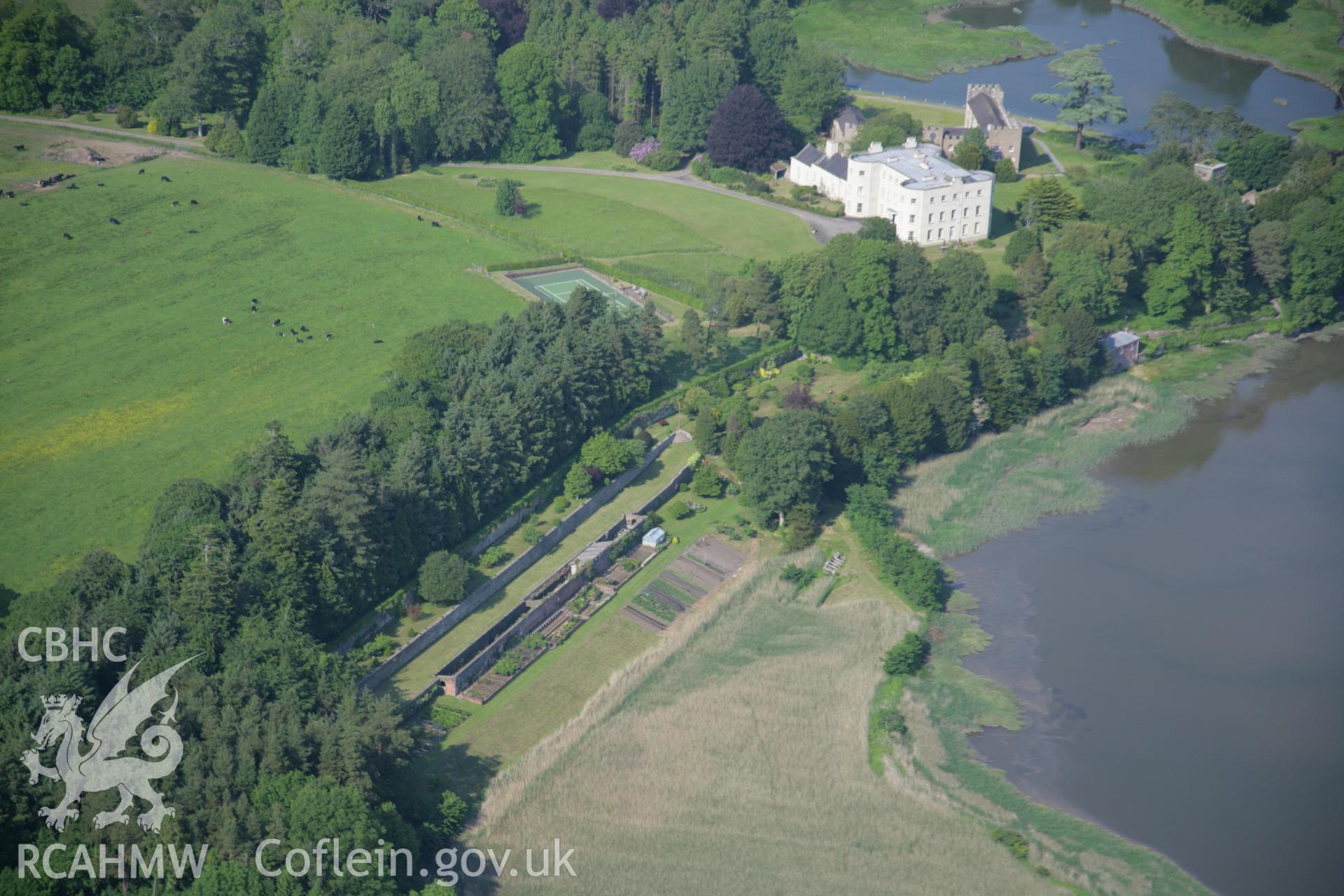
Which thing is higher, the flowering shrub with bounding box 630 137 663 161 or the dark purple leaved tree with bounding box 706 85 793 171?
the dark purple leaved tree with bounding box 706 85 793 171

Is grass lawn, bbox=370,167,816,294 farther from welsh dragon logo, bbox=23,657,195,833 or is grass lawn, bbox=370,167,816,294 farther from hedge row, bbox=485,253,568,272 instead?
welsh dragon logo, bbox=23,657,195,833

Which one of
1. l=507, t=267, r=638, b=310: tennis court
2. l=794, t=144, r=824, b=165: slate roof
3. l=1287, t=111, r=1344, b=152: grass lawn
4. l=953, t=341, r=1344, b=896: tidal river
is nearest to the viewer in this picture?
l=953, t=341, r=1344, b=896: tidal river

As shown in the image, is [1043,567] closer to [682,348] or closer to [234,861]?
[682,348]

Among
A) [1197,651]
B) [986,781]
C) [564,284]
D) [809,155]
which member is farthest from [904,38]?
[986,781]

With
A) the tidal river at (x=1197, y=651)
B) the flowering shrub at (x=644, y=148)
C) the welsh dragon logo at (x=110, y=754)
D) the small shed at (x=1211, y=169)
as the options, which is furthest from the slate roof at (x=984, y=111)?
the welsh dragon logo at (x=110, y=754)

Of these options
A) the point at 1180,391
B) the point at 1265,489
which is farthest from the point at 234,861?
the point at 1180,391

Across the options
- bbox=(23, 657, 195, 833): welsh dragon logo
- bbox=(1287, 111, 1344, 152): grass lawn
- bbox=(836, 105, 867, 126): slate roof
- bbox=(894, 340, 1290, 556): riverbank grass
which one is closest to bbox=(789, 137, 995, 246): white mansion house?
bbox=(836, 105, 867, 126): slate roof

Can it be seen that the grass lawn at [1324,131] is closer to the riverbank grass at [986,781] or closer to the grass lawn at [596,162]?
the grass lawn at [596,162]

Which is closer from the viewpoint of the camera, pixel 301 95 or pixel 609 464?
pixel 609 464
